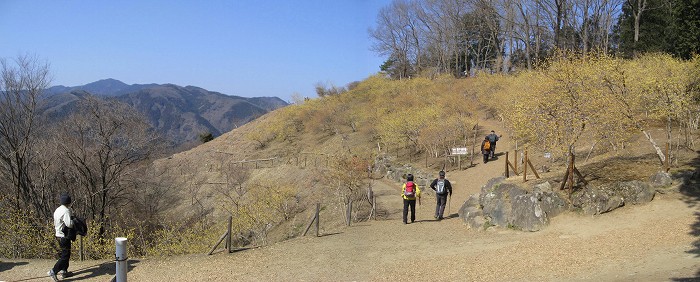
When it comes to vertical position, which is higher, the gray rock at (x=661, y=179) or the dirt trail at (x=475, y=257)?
the gray rock at (x=661, y=179)

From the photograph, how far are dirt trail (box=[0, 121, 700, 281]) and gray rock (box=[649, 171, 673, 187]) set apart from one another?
0.48 m

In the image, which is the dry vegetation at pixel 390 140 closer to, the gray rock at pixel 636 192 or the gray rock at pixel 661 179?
the gray rock at pixel 661 179

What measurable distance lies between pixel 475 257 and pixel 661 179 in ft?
21.3

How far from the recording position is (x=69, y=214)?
28.9 ft

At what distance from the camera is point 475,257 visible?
1013 centimetres

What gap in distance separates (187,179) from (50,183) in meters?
17.1

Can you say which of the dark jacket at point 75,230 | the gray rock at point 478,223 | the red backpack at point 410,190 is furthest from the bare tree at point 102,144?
the gray rock at point 478,223

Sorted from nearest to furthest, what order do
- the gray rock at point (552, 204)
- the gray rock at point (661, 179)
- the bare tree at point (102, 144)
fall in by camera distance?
1. the gray rock at point (552, 204)
2. the gray rock at point (661, 179)
3. the bare tree at point (102, 144)

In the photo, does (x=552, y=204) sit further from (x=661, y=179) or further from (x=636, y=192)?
(x=661, y=179)

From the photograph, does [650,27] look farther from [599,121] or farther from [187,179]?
[187,179]

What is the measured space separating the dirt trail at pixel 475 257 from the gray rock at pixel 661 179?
0.48 meters

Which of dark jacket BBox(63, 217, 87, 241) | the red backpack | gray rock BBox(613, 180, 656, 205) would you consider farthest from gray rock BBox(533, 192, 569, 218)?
dark jacket BBox(63, 217, 87, 241)

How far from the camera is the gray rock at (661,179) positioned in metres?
12.4

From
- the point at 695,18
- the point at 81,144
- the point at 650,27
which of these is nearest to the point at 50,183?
the point at 81,144
